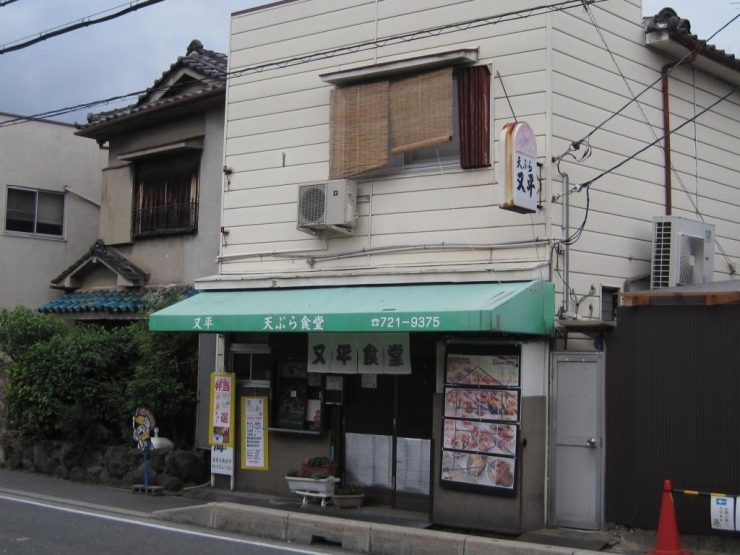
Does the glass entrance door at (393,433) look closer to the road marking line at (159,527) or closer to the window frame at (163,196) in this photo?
the road marking line at (159,527)

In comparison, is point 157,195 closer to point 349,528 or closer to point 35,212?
point 35,212

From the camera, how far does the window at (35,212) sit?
22.0 metres

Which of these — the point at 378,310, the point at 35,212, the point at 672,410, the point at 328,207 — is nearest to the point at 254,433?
the point at 328,207

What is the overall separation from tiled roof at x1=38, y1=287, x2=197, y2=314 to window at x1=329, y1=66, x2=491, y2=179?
523 cm

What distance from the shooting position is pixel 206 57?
20.0 metres

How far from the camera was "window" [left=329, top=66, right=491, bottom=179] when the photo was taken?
1237cm

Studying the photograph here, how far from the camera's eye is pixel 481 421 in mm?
11812

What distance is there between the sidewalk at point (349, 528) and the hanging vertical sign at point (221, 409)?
0.83 metres

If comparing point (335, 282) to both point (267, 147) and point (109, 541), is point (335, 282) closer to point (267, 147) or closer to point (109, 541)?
point (267, 147)

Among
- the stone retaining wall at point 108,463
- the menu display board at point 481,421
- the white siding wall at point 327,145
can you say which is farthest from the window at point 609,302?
the stone retaining wall at point 108,463

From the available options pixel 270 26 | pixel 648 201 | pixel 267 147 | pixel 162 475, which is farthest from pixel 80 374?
pixel 648 201

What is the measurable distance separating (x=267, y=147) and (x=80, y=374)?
5417 millimetres

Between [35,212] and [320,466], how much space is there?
12.3 metres

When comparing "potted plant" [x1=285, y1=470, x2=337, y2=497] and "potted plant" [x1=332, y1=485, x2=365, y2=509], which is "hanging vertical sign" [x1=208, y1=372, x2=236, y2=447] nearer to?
"potted plant" [x1=285, y1=470, x2=337, y2=497]
